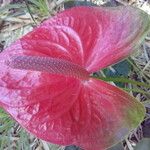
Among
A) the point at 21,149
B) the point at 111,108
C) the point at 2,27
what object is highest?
the point at 111,108

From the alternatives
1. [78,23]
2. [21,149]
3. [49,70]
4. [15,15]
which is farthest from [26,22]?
[49,70]

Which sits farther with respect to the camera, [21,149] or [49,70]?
[21,149]

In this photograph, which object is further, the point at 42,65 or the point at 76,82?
the point at 76,82

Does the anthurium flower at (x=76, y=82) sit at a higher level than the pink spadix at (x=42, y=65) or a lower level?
lower

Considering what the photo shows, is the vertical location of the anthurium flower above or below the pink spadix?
below

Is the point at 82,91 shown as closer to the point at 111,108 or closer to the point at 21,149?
the point at 111,108

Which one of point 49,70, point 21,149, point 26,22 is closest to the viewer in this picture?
point 49,70

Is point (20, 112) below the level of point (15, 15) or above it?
above

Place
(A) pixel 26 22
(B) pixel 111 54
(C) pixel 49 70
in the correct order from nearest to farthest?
(C) pixel 49 70, (B) pixel 111 54, (A) pixel 26 22
